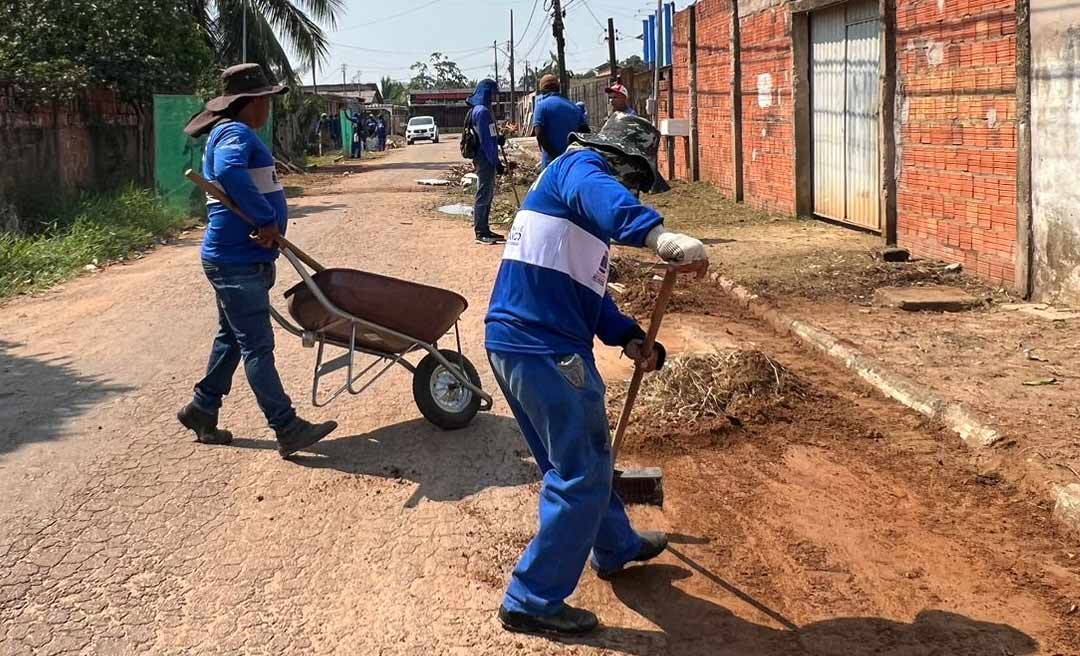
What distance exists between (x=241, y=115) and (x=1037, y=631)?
4.24 meters

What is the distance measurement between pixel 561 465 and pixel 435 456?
1977 millimetres

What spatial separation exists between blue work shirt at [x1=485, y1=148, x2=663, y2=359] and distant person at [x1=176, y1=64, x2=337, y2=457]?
6.69 ft

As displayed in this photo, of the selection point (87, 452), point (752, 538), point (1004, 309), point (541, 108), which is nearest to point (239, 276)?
point (87, 452)

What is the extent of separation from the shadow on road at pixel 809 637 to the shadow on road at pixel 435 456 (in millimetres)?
1394

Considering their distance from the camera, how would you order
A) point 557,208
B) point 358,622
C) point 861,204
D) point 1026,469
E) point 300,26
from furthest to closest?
1. point 300,26
2. point 861,204
3. point 1026,469
4. point 358,622
5. point 557,208

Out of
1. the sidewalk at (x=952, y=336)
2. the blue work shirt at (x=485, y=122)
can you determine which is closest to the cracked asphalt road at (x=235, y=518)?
the sidewalk at (x=952, y=336)

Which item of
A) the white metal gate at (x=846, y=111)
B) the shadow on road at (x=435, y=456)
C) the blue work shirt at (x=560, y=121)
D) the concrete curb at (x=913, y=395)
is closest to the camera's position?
the blue work shirt at (x=560, y=121)

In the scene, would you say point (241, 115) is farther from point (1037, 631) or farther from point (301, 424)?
point (1037, 631)

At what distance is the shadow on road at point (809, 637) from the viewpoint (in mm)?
3426

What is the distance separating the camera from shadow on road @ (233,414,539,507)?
496 cm

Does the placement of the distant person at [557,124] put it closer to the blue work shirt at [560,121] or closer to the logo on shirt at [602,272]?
the blue work shirt at [560,121]

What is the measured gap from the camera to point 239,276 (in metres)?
5.17

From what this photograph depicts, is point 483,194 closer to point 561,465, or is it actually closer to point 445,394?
point 445,394

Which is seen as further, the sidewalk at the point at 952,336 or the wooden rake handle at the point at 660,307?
the sidewalk at the point at 952,336
